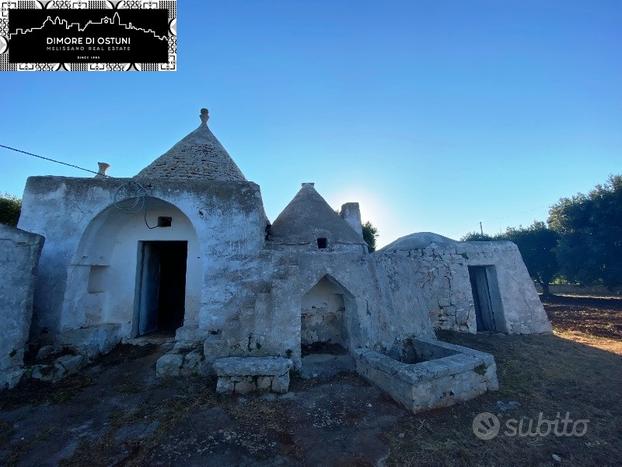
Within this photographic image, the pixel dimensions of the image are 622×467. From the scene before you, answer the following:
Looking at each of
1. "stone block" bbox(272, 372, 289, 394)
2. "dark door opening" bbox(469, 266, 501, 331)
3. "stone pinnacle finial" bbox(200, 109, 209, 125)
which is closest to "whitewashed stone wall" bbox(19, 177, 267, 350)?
"stone block" bbox(272, 372, 289, 394)

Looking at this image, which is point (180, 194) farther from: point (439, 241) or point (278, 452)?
point (439, 241)

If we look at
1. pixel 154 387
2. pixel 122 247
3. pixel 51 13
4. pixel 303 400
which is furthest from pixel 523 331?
pixel 51 13

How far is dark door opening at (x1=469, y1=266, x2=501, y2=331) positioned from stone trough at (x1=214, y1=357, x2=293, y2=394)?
8.20 metres

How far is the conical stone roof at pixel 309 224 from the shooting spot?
25.8 ft

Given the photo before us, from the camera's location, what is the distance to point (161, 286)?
944 cm

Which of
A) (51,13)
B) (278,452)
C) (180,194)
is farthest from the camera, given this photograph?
(180,194)

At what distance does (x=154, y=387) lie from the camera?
4.63m

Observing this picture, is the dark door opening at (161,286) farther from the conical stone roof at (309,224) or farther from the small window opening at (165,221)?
the conical stone roof at (309,224)

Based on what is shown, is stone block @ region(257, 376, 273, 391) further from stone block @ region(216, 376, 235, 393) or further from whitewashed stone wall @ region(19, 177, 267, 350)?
whitewashed stone wall @ region(19, 177, 267, 350)

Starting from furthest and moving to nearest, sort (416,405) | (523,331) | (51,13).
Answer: (523,331) → (51,13) → (416,405)

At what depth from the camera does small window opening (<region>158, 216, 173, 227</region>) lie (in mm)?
7332

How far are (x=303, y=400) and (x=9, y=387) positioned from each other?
504 centimetres

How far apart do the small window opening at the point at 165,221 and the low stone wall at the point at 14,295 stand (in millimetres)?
2558

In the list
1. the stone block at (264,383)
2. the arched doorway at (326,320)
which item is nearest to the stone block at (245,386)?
the stone block at (264,383)
